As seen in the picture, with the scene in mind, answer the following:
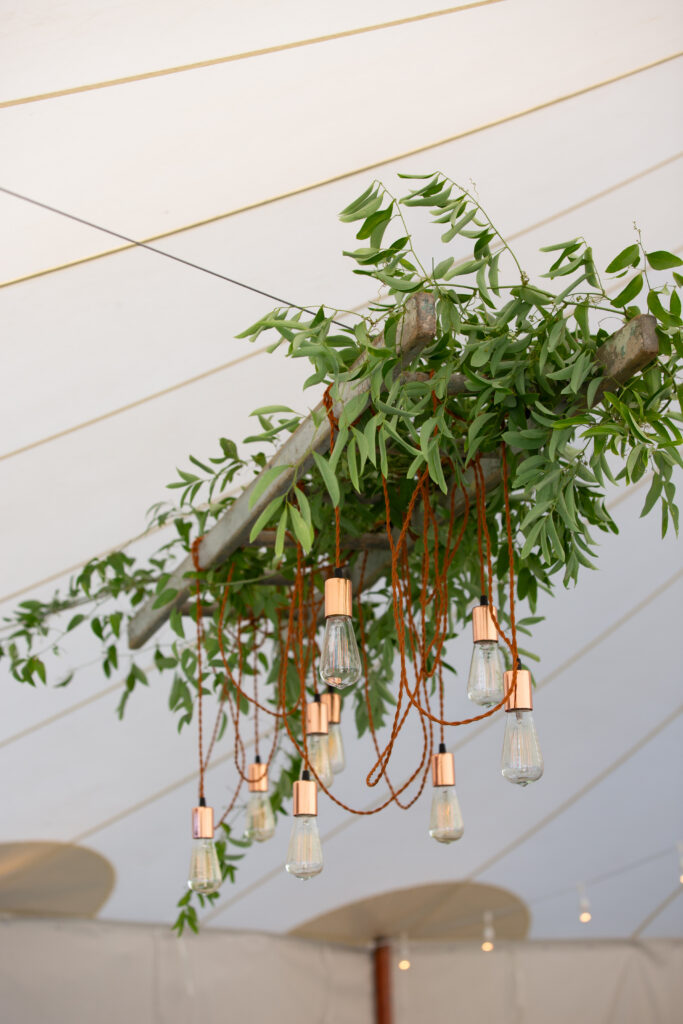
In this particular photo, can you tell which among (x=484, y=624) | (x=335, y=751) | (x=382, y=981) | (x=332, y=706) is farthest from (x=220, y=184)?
(x=382, y=981)

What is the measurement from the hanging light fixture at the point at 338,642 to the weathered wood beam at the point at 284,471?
0.69 ft

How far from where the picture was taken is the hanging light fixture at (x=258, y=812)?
9.04 feet

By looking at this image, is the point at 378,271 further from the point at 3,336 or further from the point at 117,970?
the point at 117,970

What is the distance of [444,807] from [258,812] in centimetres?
82

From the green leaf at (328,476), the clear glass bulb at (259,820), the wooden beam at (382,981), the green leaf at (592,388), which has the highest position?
the green leaf at (592,388)

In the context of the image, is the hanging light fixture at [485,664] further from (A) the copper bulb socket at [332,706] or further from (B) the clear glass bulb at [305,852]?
(A) the copper bulb socket at [332,706]

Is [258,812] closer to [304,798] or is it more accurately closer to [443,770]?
[304,798]

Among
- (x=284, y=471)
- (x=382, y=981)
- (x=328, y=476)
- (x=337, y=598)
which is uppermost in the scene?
(x=284, y=471)

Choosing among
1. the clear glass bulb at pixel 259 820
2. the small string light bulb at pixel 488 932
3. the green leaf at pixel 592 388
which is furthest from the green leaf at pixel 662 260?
the small string light bulb at pixel 488 932

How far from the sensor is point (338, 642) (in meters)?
1.78

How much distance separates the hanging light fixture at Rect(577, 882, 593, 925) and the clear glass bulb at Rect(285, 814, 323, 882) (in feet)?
12.5

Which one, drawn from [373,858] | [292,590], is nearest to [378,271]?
[292,590]

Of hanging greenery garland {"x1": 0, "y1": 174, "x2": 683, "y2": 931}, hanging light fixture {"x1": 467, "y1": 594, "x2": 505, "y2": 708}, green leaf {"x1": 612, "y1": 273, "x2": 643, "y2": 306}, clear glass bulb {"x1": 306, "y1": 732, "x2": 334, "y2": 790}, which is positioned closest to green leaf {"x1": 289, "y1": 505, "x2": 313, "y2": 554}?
hanging greenery garland {"x1": 0, "y1": 174, "x2": 683, "y2": 931}

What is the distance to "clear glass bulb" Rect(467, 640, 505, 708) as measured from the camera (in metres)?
1.80
